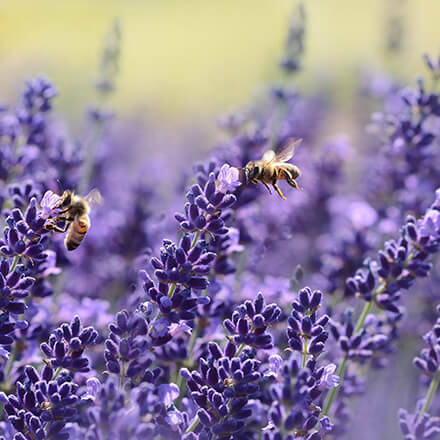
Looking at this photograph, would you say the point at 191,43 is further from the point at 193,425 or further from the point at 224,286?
the point at 193,425

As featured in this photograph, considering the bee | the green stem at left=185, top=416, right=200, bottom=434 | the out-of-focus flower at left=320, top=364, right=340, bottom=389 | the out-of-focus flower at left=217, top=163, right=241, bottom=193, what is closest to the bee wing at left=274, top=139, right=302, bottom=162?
the bee

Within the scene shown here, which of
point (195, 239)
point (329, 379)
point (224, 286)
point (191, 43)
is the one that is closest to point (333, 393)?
point (329, 379)

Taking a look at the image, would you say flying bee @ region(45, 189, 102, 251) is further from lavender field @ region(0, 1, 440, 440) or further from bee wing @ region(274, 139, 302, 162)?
bee wing @ region(274, 139, 302, 162)

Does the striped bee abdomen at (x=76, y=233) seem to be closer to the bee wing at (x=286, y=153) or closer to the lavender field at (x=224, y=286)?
the lavender field at (x=224, y=286)

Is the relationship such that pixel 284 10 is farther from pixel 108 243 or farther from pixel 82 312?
pixel 82 312

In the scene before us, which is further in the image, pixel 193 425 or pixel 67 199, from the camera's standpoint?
pixel 67 199

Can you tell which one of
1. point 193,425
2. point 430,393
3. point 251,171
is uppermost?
point 251,171

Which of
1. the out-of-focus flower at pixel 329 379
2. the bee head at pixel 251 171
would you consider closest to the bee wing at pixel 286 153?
the bee head at pixel 251 171
